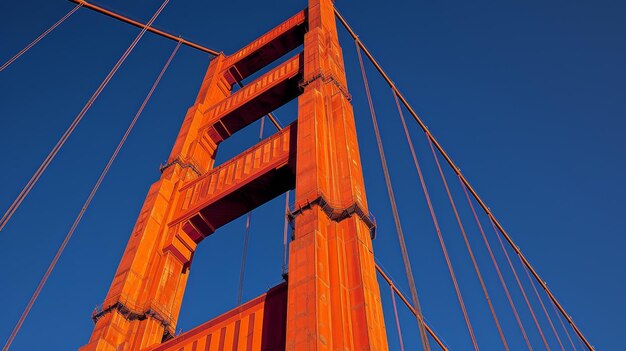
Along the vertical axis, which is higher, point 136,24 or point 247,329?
point 136,24

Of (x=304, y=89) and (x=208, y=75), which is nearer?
(x=304, y=89)

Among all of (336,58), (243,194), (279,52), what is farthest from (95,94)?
(279,52)

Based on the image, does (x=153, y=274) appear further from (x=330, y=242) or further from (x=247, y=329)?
(x=330, y=242)

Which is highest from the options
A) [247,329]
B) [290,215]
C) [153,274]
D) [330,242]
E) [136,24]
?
[136,24]

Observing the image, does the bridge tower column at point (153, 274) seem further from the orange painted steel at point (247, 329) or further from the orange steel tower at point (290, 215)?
the orange painted steel at point (247, 329)

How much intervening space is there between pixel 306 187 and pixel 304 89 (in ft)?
15.9

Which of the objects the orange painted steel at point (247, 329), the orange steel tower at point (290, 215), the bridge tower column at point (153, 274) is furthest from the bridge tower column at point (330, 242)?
the bridge tower column at point (153, 274)

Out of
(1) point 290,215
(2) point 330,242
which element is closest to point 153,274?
(1) point 290,215

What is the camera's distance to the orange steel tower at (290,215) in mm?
9141

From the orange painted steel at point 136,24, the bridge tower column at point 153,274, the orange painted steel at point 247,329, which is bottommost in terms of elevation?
the orange painted steel at point 247,329

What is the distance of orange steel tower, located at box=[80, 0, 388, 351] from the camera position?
9.14 meters

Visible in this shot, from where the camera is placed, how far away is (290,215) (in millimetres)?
11070

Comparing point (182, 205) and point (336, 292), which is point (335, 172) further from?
point (182, 205)

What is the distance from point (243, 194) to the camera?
14977 mm
